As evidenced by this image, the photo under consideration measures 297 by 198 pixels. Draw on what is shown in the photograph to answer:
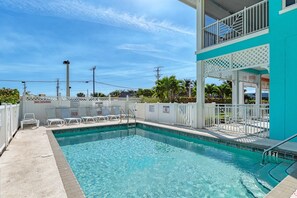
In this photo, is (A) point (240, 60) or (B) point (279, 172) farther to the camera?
(A) point (240, 60)

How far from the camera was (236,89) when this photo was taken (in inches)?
494

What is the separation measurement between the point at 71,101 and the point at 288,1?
43.4 feet

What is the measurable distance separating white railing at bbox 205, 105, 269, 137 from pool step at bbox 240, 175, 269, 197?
3.85 metres

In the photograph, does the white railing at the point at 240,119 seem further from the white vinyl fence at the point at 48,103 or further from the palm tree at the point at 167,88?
the palm tree at the point at 167,88

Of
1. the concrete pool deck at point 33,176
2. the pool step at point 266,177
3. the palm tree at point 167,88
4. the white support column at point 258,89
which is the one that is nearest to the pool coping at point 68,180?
the concrete pool deck at point 33,176

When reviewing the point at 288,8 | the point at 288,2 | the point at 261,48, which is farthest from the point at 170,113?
the point at 288,2

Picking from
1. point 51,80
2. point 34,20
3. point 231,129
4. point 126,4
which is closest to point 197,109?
point 231,129

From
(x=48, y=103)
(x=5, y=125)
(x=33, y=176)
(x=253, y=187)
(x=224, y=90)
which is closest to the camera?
(x=33, y=176)

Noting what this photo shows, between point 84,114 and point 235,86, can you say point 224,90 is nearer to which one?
point 235,86

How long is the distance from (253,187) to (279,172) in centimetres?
111

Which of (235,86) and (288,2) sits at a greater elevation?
(288,2)

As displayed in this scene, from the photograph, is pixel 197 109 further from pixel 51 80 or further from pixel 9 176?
pixel 51 80

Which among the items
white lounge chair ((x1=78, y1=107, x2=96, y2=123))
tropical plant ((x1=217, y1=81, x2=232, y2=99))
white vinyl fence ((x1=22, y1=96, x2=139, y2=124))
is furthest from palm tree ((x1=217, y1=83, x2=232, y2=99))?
white lounge chair ((x1=78, y1=107, x2=96, y2=123))

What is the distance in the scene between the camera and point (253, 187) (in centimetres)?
392
